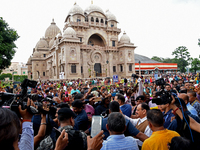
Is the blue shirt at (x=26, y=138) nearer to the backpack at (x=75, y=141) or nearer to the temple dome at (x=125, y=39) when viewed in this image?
the backpack at (x=75, y=141)

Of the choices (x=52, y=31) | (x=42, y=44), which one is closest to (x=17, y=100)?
(x=42, y=44)

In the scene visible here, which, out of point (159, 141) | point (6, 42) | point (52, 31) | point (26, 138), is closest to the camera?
point (26, 138)

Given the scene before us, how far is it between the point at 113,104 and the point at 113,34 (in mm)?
36289

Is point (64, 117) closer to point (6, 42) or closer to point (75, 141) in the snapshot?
point (75, 141)

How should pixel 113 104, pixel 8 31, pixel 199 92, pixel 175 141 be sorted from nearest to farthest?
pixel 175 141
pixel 113 104
pixel 199 92
pixel 8 31

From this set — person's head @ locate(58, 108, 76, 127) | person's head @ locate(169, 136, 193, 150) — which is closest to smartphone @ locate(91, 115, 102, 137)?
person's head @ locate(58, 108, 76, 127)

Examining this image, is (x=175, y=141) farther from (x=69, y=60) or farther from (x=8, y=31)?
(x=69, y=60)

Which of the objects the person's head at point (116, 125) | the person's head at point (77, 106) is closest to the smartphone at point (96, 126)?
Result: the person's head at point (116, 125)

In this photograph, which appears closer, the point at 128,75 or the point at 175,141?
the point at 175,141

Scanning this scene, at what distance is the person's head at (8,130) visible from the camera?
116 centimetres

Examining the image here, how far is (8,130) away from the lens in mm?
1209

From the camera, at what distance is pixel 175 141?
5.96 ft

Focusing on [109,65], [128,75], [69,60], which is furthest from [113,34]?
[69,60]

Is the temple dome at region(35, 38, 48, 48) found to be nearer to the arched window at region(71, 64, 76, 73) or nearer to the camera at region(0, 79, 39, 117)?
the arched window at region(71, 64, 76, 73)
